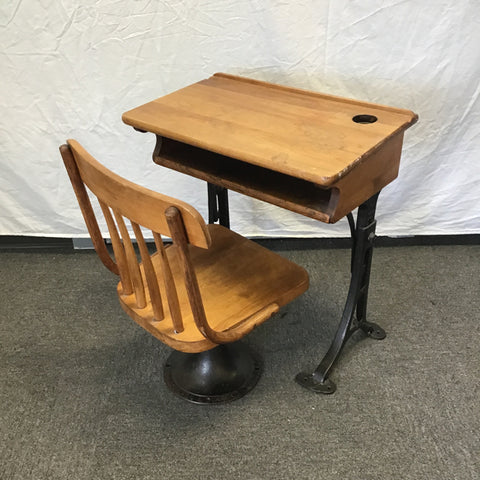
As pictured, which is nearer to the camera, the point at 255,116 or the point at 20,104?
the point at 255,116

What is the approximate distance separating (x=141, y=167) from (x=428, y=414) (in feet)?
3.99

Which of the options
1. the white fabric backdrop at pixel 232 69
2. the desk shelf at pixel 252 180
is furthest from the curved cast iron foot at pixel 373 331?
the desk shelf at pixel 252 180

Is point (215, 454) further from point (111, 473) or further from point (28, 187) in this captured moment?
point (28, 187)

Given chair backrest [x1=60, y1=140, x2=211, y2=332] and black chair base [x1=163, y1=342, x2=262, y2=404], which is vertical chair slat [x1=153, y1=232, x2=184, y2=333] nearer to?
chair backrest [x1=60, y1=140, x2=211, y2=332]

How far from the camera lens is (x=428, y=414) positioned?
152 centimetres

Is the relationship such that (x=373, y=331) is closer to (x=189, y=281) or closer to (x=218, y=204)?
(x=218, y=204)

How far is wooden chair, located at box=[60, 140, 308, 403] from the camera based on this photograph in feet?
3.37

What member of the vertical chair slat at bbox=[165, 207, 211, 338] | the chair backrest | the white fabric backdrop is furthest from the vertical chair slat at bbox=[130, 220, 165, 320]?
the white fabric backdrop

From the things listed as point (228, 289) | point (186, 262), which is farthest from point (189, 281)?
point (228, 289)

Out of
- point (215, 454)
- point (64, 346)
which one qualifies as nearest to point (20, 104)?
point (64, 346)

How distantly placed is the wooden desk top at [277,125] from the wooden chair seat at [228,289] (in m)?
0.31

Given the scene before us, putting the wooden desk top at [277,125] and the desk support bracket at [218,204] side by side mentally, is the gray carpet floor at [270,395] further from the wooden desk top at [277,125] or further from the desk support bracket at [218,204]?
the wooden desk top at [277,125]

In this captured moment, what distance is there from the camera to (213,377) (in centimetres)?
159

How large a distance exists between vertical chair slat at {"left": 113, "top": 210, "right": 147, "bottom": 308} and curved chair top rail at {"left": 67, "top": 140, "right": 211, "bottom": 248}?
6 centimetres
